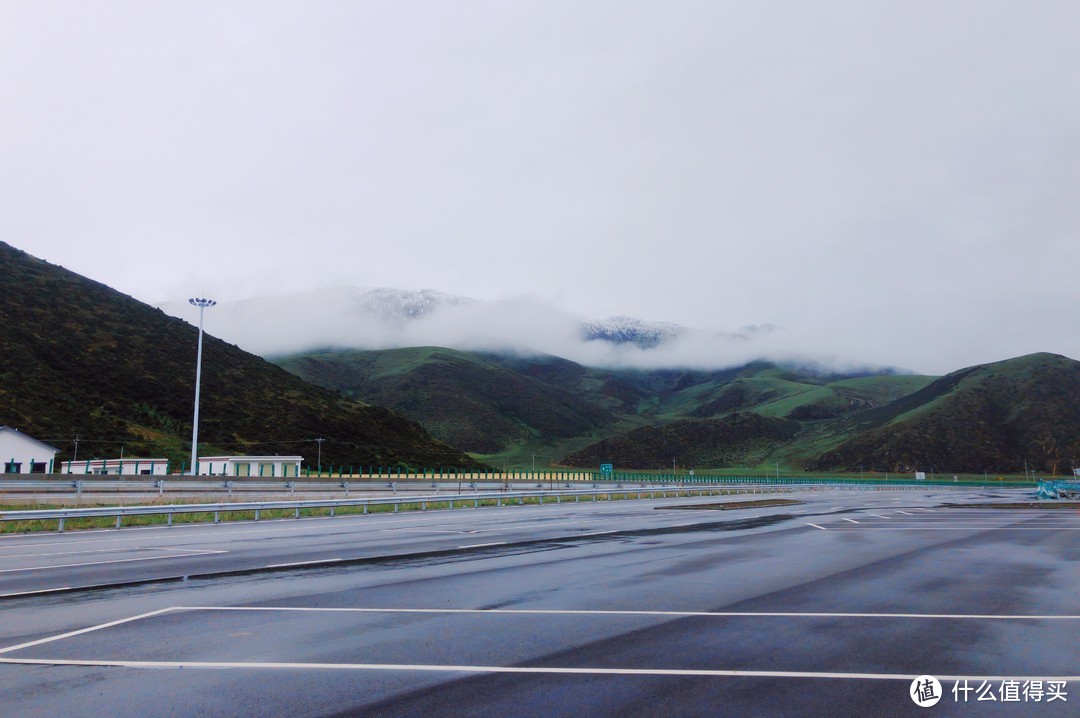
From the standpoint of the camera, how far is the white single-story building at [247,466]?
62656 millimetres

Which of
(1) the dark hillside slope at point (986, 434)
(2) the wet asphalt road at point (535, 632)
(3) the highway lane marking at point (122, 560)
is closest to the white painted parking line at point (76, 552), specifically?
(2) the wet asphalt road at point (535, 632)

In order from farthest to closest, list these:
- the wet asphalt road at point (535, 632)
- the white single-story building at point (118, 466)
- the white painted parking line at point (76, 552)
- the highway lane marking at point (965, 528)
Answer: the white single-story building at point (118, 466), the highway lane marking at point (965, 528), the white painted parking line at point (76, 552), the wet asphalt road at point (535, 632)

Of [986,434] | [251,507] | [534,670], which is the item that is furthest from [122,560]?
[986,434]

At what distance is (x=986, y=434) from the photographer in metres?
179

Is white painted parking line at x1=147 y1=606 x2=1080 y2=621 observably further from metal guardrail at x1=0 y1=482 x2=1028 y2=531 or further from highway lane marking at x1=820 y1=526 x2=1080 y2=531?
metal guardrail at x1=0 y1=482 x2=1028 y2=531

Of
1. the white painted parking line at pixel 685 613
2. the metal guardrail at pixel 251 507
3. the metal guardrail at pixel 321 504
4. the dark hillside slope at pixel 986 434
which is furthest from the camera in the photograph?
the dark hillside slope at pixel 986 434

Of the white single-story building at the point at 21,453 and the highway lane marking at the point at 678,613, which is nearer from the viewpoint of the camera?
the highway lane marking at the point at 678,613

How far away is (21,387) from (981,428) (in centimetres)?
19027

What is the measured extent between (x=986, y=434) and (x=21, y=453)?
18961 centimetres

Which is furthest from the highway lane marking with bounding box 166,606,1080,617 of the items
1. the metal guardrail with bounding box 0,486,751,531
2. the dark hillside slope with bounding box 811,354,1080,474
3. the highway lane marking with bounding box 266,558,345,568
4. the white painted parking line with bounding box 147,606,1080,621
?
the dark hillside slope with bounding box 811,354,1080,474

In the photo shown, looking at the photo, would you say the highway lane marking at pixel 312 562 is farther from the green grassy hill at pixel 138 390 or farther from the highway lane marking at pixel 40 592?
the green grassy hill at pixel 138 390

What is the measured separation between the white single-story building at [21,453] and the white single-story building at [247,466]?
11.3 m

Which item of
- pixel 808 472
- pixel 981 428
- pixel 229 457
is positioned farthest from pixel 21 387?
pixel 981 428

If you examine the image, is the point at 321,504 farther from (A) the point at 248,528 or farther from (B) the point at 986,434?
(B) the point at 986,434
